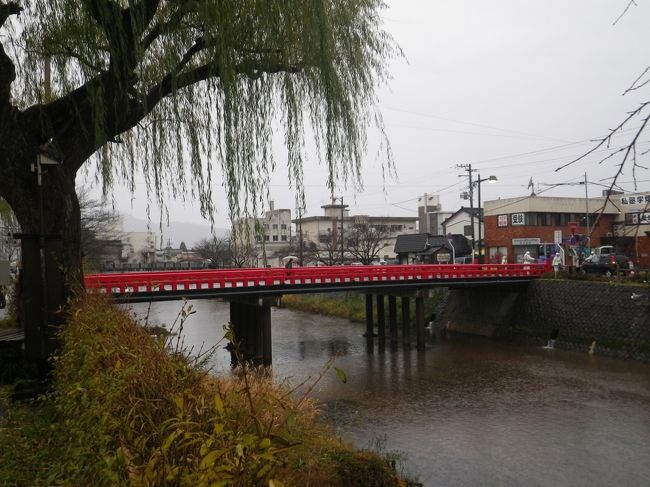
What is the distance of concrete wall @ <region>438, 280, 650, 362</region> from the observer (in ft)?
71.6

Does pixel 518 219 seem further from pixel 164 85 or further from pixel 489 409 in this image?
pixel 164 85

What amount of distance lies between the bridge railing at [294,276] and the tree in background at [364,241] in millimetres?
18815

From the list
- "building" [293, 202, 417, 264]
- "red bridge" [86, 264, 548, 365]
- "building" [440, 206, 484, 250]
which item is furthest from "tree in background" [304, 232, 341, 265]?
"red bridge" [86, 264, 548, 365]

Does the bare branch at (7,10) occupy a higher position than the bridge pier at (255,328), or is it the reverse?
the bare branch at (7,10)

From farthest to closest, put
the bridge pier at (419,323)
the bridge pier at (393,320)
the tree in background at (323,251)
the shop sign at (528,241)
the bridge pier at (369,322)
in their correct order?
the tree in background at (323,251)
the shop sign at (528,241)
the bridge pier at (369,322)
the bridge pier at (393,320)
the bridge pier at (419,323)

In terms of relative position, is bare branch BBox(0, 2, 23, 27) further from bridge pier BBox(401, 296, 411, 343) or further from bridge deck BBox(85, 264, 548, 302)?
bridge pier BBox(401, 296, 411, 343)

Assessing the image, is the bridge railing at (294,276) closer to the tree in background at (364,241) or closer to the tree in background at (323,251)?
the tree in background at (364,241)

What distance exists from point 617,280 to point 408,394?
1354 centimetres

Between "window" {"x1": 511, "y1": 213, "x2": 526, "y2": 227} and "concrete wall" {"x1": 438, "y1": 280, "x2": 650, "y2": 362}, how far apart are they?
12.8 meters

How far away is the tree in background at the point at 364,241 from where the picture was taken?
153 ft

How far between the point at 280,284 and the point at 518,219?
27013mm

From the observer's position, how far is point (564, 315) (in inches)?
989

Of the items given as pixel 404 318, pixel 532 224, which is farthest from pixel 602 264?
pixel 404 318

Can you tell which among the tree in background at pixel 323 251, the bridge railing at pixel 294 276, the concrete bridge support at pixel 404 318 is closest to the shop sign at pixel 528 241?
the bridge railing at pixel 294 276
